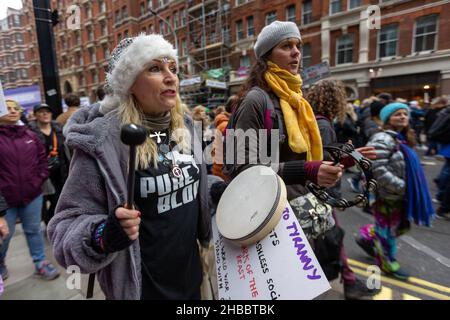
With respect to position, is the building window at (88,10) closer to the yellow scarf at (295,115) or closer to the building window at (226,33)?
the yellow scarf at (295,115)

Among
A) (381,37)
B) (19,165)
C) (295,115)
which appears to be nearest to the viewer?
(381,37)

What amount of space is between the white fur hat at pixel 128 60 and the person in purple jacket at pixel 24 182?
1360mm

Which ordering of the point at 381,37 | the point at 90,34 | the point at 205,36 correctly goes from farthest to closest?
the point at 205,36, the point at 90,34, the point at 381,37


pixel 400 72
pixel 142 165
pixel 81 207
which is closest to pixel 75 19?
pixel 142 165

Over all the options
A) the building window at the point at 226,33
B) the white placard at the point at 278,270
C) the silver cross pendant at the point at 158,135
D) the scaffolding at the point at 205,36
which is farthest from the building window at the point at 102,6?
the building window at the point at 226,33

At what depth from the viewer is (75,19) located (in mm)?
1284

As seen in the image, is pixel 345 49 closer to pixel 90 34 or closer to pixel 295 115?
pixel 295 115

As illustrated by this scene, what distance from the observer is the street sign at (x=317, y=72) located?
2.22 meters

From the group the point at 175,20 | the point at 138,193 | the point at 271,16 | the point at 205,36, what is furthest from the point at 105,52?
the point at 205,36

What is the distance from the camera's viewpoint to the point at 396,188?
1722 millimetres

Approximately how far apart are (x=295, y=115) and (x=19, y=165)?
8.13 feet

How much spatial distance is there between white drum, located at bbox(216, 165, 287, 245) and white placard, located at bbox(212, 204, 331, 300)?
54mm
